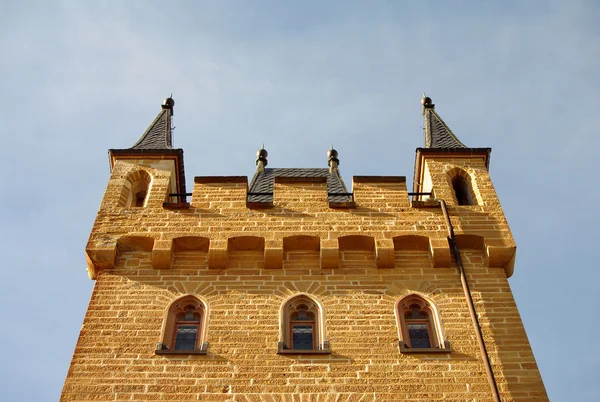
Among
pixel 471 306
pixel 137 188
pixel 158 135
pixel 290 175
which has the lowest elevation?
pixel 471 306

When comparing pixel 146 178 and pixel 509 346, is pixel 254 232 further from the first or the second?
pixel 509 346

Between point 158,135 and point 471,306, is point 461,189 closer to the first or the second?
point 471,306

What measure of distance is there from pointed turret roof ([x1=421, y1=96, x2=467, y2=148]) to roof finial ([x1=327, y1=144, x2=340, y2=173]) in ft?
13.2

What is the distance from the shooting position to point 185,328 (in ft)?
42.9

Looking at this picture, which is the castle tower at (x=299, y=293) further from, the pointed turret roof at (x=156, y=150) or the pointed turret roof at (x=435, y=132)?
the pointed turret roof at (x=435, y=132)

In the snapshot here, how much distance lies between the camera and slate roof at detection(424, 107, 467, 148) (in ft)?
58.2

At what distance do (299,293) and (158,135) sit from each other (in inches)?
245

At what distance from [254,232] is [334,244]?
1.39m

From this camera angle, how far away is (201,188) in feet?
51.9

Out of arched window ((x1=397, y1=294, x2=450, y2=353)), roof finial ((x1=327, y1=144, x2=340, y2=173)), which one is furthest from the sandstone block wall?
roof finial ((x1=327, y1=144, x2=340, y2=173))

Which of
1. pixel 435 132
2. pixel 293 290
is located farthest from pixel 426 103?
pixel 293 290

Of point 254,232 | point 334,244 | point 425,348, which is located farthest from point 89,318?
point 425,348

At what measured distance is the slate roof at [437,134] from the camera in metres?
17.7

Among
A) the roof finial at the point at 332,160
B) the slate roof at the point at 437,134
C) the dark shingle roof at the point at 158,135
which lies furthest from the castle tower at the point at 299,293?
the roof finial at the point at 332,160
